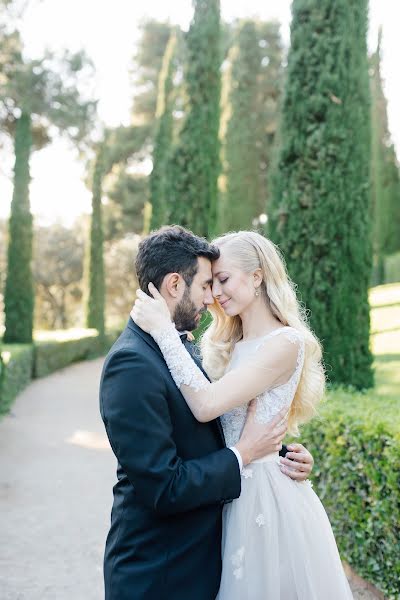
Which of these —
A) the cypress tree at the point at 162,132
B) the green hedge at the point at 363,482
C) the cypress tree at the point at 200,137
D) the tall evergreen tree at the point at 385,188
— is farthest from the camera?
the tall evergreen tree at the point at 385,188

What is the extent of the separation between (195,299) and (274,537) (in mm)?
939

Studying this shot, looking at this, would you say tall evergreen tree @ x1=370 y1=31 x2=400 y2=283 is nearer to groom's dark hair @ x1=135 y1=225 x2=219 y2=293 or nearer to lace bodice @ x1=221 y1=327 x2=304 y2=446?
lace bodice @ x1=221 y1=327 x2=304 y2=446

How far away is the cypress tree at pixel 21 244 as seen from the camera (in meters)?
18.1

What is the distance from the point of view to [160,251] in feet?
7.23

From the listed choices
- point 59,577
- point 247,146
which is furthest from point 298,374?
point 247,146

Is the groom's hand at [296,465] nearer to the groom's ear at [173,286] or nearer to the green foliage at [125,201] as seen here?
the groom's ear at [173,286]

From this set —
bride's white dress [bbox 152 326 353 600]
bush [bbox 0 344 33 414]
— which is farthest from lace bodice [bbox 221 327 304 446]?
bush [bbox 0 344 33 414]

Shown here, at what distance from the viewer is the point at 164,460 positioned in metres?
1.90

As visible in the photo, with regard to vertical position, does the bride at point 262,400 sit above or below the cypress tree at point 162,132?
below

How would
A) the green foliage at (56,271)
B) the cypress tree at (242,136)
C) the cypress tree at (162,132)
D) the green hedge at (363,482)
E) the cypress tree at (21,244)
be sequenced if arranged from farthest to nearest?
the green foliage at (56,271) → the cypress tree at (242,136) → the cypress tree at (162,132) → the cypress tree at (21,244) → the green hedge at (363,482)

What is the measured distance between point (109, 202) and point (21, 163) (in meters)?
14.5

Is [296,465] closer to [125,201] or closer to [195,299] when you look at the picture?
[195,299]

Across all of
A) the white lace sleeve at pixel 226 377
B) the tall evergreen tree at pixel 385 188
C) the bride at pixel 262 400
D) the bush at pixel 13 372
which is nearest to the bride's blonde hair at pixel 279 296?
the bride at pixel 262 400

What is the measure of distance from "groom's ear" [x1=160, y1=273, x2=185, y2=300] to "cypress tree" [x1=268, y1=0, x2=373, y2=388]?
506 cm
